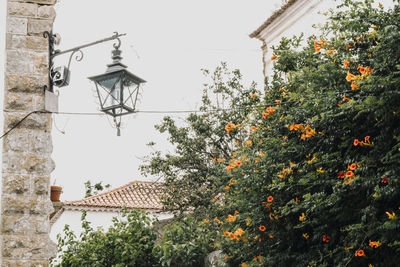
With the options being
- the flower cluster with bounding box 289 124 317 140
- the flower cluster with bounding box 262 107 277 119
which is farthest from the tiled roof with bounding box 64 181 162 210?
Result: the flower cluster with bounding box 289 124 317 140

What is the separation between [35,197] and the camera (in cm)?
459

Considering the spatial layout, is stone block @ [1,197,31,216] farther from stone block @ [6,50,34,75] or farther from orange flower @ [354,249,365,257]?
orange flower @ [354,249,365,257]

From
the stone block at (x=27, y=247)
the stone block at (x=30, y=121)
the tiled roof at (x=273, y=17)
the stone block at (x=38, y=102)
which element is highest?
the tiled roof at (x=273, y=17)

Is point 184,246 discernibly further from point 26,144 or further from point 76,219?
point 76,219

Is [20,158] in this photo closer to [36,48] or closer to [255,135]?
[36,48]

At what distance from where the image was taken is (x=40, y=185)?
4613 millimetres

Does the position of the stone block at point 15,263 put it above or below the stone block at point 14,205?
below

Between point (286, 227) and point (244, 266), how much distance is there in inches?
35.7

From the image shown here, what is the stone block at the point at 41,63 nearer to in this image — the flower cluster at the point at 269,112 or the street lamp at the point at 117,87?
the street lamp at the point at 117,87

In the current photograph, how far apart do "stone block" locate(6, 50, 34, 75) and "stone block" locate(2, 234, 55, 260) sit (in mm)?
1449

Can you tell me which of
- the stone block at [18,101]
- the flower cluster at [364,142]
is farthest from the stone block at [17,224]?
the flower cluster at [364,142]

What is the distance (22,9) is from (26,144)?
1229mm

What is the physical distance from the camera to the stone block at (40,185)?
15.1ft

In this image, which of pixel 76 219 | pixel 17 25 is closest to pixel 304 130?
pixel 17 25
